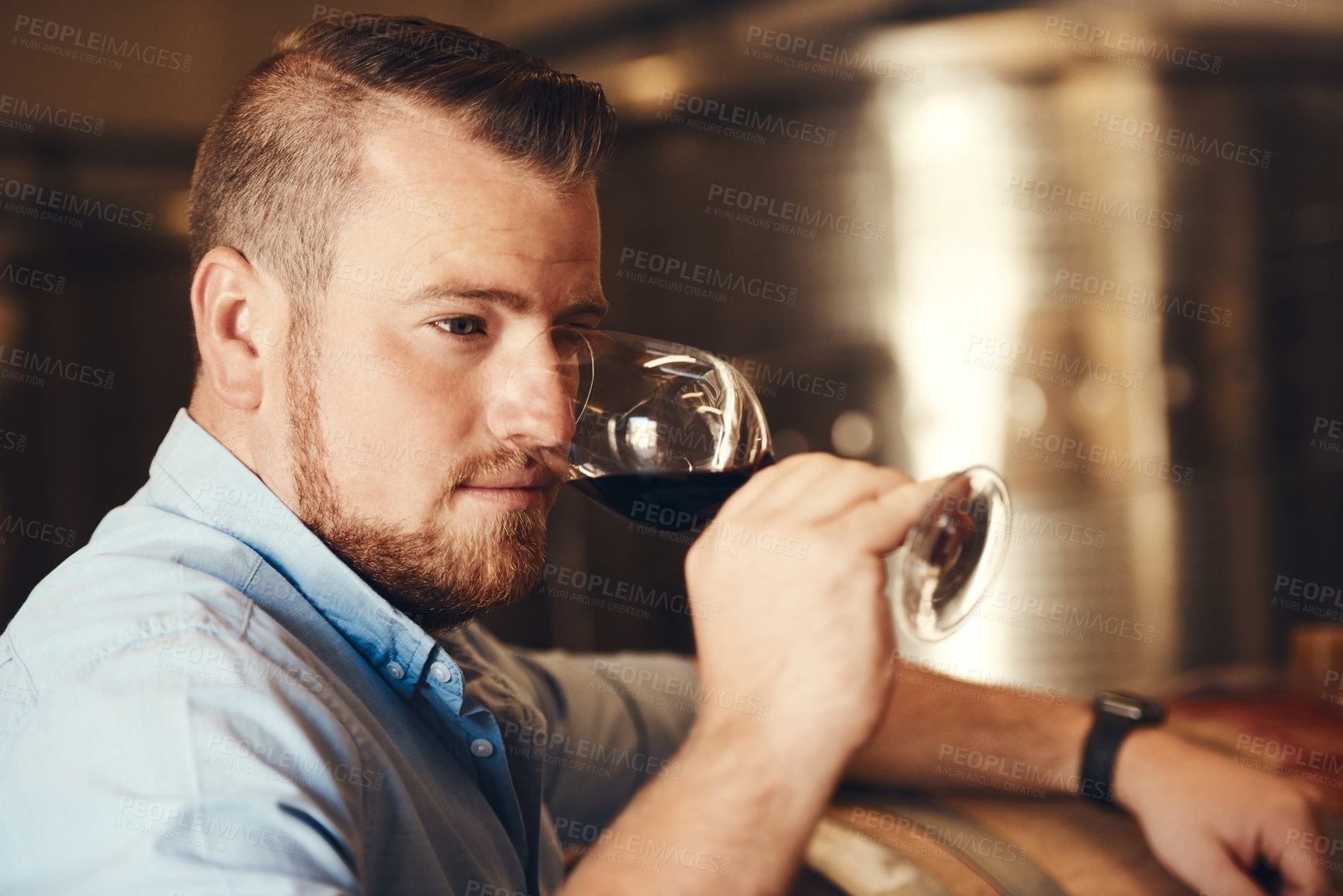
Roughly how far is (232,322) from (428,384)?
274mm

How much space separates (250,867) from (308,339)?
62cm

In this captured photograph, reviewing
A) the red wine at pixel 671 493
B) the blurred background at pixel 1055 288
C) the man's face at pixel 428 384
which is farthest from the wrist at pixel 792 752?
the blurred background at pixel 1055 288

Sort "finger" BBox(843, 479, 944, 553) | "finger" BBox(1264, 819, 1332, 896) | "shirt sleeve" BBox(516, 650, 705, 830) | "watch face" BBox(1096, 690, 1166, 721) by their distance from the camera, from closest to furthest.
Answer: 1. "finger" BBox(843, 479, 944, 553)
2. "finger" BBox(1264, 819, 1332, 896)
3. "watch face" BBox(1096, 690, 1166, 721)
4. "shirt sleeve" BBox(516, 650, 705, 830)

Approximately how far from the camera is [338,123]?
3.73ft

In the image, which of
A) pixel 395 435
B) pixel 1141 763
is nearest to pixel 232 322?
pixel 395 435

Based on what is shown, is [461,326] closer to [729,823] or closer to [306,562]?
[306,562]

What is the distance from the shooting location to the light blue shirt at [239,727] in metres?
0.68

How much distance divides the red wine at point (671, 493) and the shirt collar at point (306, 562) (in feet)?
0.79

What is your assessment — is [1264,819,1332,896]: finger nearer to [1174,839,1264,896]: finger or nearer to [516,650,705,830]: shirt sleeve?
[1174,839,1264,896]: finger

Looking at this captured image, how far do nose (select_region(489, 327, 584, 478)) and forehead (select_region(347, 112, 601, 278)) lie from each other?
0.09m

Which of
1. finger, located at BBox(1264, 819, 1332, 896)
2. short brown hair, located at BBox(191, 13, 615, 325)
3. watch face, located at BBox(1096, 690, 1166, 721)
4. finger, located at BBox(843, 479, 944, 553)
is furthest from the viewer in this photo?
watch face, located at BBox(1096, 690, 1166, 721)

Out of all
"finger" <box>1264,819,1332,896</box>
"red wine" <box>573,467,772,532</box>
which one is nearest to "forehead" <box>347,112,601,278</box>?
"red wine" <box>573,467,772,532</box>

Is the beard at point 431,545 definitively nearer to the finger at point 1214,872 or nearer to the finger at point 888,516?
the finger at point 888,516

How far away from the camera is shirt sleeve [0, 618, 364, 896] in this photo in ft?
2.16
